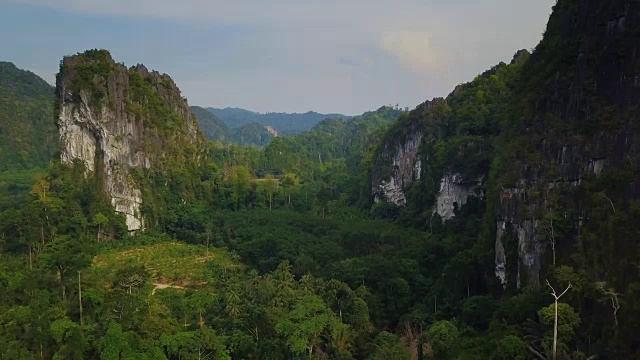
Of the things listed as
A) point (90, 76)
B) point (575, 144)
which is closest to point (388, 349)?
point (575, 144)

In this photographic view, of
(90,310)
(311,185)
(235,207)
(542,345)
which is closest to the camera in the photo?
(542,345)

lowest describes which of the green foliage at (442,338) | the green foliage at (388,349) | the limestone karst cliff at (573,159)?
the green foliage at (388,349)

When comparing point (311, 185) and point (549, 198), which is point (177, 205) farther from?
point (549, 198)

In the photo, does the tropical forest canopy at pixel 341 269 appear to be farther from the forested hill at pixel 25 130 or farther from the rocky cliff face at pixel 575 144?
the forested hill at pixel 25 130

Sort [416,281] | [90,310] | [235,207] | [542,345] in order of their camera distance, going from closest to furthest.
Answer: [542,345], [90,310], [416,281], [235,207]

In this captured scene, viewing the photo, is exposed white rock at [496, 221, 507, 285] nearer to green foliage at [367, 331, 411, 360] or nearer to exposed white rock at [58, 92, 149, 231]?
green foliage at [367, 331, 411, 360]

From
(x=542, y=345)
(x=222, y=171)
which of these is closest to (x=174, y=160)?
(x=222, y=171)

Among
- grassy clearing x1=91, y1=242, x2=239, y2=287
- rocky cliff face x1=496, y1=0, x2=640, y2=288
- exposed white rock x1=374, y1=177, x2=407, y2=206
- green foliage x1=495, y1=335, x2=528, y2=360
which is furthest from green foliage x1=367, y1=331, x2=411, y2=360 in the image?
exposed white rock x1=374, y1=177, x2=407, y2=206

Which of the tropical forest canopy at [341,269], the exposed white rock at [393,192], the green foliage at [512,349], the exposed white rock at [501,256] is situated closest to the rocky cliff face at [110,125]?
the tropical forest canopy at [341,269]
